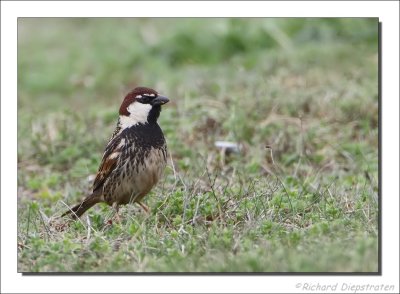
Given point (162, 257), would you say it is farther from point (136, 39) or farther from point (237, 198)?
point (136, 39)

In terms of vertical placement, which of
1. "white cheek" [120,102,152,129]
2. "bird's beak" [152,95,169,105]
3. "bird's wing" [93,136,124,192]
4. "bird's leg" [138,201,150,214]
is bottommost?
"bird's leg" [138,201,150,214]

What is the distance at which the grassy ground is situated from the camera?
17.2 ft

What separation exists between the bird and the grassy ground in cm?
15

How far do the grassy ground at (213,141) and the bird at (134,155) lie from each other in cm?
15

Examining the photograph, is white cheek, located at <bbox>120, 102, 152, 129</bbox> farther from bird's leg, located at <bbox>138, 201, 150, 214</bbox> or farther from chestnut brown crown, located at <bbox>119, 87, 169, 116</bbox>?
bird's leg, located at <bbox>138, 201, 150, 214</bbox>

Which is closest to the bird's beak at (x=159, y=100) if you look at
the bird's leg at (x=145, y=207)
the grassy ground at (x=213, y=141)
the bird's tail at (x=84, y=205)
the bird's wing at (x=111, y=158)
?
the bird's wing at (x=111, y=158)

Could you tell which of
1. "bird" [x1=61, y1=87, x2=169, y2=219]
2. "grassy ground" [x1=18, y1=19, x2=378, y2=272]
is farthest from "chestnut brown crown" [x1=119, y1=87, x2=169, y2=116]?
"grassy ground" [x1=18, y1=19, x2=378, y2=272]

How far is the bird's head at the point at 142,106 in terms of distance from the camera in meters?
6.13

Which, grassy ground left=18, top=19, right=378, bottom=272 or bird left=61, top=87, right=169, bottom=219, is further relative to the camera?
bird left=61, top=87, right=169, bottom=219

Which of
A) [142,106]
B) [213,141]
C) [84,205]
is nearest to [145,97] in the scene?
[142,106]

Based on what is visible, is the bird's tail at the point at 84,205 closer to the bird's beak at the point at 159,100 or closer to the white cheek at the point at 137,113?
the white cheek at the point at 137,113

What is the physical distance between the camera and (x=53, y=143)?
8.09m

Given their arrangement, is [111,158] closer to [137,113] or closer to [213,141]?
[137,113]

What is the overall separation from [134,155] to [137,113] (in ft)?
1.02
